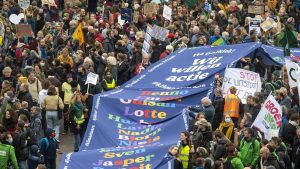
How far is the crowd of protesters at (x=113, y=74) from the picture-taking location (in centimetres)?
2290

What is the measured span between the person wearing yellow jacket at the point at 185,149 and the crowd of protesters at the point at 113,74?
0.02 meters

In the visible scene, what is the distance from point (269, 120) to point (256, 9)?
1307cm

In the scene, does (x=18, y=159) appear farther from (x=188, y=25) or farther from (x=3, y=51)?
(x=188, y=25)

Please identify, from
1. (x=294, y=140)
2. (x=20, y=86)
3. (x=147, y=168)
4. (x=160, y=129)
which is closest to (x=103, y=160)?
(x=147, y=168)

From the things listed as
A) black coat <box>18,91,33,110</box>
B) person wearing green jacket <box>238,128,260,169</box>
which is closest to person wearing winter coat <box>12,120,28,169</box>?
black coat <box>18,91,33,110</box>

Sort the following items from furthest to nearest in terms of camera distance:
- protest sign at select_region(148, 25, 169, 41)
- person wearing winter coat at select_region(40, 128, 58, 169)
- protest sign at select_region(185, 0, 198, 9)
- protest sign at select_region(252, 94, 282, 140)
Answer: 1. protest sign at select_region(185, 0, 198, 9)
2. protest sign at select_region(148, 25, 169, 41)
3. person wearing winter coat at select_region(40, 128, 58, 169)
4. protest sign at select_region(252, 94, 282, 140)

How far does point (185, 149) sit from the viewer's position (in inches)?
885

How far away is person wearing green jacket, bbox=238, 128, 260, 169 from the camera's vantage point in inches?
891

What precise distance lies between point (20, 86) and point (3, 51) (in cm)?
468

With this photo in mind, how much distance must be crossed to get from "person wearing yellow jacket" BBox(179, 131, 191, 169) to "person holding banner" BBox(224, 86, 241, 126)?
294 cm

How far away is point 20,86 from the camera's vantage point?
89.2 ft

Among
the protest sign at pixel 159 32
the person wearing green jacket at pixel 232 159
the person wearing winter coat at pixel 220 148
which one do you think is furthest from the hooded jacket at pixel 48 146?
the protest sign at pixel 159 32

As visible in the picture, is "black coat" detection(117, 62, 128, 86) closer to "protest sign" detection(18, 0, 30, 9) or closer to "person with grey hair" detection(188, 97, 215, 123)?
"person with grey hair" detection(188, 97, 215, 123)

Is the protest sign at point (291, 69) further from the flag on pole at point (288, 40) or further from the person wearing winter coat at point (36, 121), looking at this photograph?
the person wearing winter coat at point (36, 121)
